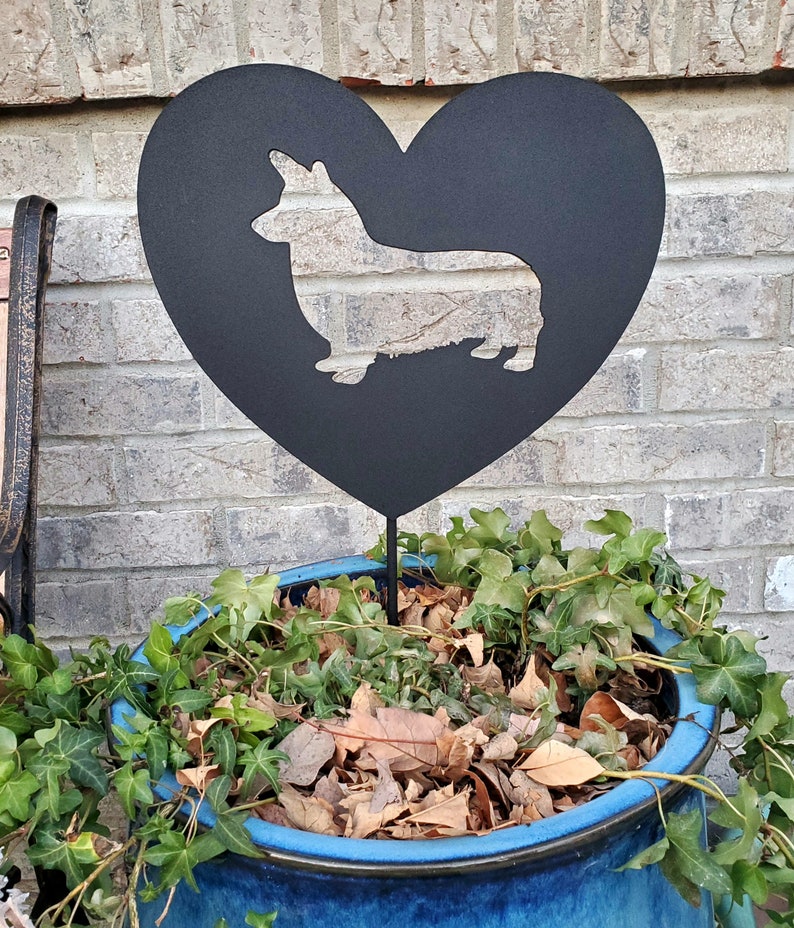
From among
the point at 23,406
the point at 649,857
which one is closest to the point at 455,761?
the point at 649,857

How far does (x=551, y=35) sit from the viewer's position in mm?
1103

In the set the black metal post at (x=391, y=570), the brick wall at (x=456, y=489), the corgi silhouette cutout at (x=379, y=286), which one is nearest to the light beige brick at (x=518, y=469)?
the brick wall at (x=456, y=489)

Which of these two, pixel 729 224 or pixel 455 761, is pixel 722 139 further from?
pixel 455 761

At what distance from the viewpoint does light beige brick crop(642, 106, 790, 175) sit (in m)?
1.16

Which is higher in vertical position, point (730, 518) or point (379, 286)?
point (379, 286)

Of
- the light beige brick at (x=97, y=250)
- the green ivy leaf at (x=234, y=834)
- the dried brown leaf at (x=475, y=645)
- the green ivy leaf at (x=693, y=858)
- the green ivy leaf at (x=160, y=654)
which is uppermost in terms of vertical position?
the light beige brick at (x=97, y=250)

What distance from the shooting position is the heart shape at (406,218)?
2.28 ft

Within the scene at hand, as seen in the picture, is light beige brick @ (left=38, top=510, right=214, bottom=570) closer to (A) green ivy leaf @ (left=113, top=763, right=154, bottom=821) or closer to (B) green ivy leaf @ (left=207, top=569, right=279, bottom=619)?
(B) green ivy leaf @ (left=207, top=569, right=279, bottom=619)

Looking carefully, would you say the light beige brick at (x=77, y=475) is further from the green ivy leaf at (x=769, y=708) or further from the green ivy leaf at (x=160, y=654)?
the green ivy leaf at (x=769, y=708)

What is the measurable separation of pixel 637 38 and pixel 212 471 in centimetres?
81

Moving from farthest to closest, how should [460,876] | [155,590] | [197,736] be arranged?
[155,590] < [197,736] < [460,876]

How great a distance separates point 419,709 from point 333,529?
24.5 inches

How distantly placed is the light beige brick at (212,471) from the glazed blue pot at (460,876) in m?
0.73

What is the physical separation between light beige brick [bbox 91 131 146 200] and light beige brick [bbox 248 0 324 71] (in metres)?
0.20
